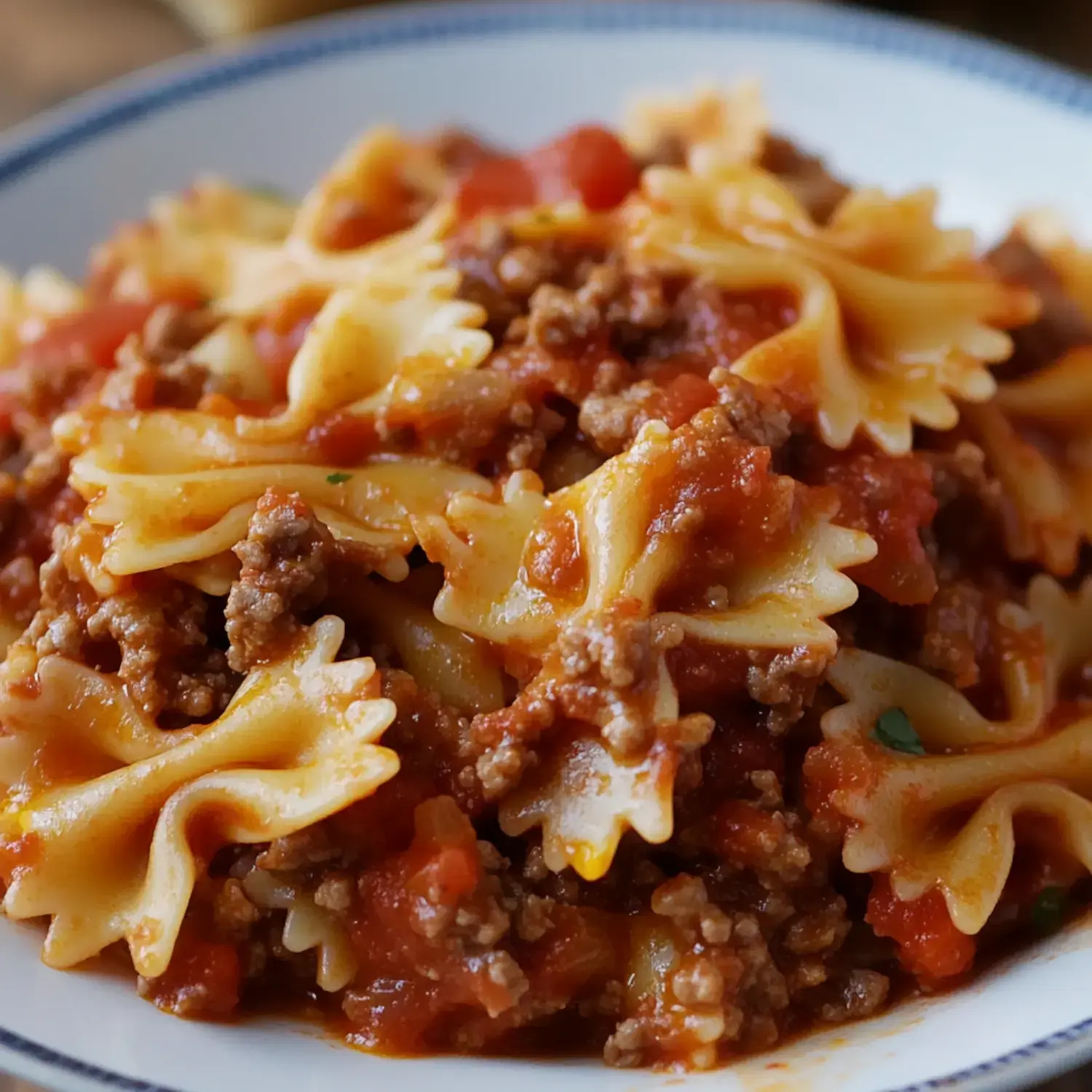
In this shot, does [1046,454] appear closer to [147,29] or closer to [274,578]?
[274,578]

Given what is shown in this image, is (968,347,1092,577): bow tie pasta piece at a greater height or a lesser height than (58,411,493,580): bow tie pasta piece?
lesser

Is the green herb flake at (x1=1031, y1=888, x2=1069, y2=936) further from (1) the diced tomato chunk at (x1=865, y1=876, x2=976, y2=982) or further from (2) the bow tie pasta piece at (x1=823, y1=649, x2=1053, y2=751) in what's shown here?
(2) the bow tie pasta piece at (x1=823, y1=649, x2=1053, y2=751)

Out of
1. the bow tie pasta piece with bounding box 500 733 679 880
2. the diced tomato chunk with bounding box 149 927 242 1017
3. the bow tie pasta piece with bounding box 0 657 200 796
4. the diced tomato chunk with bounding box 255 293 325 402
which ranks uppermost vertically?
the diced tomato chunk with bounding box 255 293 325 402

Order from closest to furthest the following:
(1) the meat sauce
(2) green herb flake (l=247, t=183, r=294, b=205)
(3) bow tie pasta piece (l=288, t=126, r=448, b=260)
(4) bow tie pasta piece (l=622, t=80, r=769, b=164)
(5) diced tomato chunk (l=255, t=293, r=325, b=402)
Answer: (1) the meat sauce < (5) diced tomato chunk (l=255, t=293, r=325, b=402) < (3) bow tie pasta piece (l=288, t=126, r=448, b=260) < (4) bow tie pasta piece (l=622, t=80, r=769, b=164) < (2) green herb flake (l=247, t=183, r=294, b=205)

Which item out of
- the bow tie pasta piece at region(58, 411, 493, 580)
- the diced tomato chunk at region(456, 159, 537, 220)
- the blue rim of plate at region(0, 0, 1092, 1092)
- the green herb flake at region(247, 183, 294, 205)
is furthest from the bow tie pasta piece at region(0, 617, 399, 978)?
the blue rim of plate at region(0, 0, 1092, 1092)

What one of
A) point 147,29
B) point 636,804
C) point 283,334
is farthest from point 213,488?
point 147,29

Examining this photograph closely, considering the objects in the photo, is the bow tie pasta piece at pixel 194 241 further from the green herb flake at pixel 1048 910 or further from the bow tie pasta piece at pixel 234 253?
the green herb flake at pixel 1048 910

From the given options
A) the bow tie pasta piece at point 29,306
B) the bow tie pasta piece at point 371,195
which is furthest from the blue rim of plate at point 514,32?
the bow tie pasta piece at point 371,195

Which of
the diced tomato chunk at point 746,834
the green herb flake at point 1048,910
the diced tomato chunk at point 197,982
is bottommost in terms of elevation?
the green herb flake at point 1048,910
